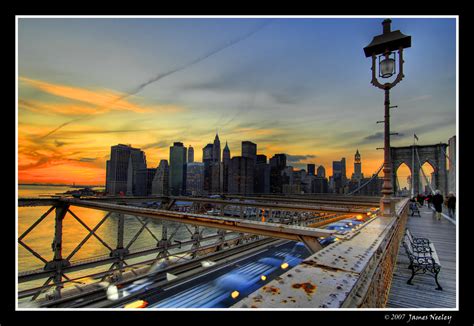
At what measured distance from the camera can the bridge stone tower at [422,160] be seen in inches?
1674

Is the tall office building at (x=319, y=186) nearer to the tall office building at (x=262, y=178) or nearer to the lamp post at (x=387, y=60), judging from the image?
the tall office building at (x=262, y=178)

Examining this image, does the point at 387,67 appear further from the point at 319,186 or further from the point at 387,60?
the point at 319,186

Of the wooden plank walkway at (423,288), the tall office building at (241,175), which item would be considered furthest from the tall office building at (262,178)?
the wooden plank walkway at (423,288)

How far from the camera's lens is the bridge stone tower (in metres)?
42.5

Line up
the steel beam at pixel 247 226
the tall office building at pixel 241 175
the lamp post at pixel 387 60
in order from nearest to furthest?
the steel beam at pixel 247 226
the lamp post at pixel 387 60
the tall office building at pixel 241 175

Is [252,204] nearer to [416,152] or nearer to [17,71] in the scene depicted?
[17,71]

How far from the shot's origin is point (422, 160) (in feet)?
150

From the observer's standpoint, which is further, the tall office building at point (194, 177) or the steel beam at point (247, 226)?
the tall office building at point (194, 177)

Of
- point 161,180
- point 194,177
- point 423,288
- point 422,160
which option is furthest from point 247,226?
point 194,177

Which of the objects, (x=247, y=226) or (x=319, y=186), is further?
(x=319, y=186)

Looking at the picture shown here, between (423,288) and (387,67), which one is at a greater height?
(387,67)
